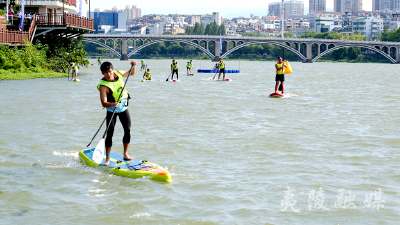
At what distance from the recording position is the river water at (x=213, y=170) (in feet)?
24.1

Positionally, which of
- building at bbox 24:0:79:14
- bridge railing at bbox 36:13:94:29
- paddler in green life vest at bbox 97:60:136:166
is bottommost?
paddler in green life vest at bbox 97:60:136:166

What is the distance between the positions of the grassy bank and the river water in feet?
61.1

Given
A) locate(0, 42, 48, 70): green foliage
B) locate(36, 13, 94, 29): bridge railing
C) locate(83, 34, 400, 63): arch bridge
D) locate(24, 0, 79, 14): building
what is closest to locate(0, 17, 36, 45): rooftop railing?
locate(0, 42, 48, 70): green foliage

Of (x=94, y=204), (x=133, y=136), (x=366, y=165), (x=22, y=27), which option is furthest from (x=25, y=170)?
(x=22, y=27)

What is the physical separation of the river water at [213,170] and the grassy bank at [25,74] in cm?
1863

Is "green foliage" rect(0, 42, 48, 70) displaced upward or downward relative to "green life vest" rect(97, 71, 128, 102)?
upward

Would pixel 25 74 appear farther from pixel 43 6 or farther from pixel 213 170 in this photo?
pixel 213 170

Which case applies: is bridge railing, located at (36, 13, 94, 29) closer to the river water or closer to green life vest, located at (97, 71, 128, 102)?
the river water

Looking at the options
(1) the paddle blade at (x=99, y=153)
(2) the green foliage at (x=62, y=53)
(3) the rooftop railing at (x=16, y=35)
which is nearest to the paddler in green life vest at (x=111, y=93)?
(1) the paddle blade at (x=99, y=153)

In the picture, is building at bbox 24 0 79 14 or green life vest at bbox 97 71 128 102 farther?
building at bbox 24 0 79 14

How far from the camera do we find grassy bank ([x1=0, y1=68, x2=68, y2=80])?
35.9m

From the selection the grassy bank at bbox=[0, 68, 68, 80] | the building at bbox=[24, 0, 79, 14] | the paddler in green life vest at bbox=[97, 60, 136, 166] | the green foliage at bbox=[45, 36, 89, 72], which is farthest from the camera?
the building at bbox=[24, 0, 79, 14]

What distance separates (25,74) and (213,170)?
31.0 metres

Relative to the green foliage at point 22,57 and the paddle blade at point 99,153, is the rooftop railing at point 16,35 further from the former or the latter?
the paddle blade at point 99,153
